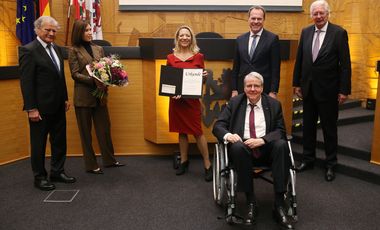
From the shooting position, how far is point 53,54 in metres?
3.49

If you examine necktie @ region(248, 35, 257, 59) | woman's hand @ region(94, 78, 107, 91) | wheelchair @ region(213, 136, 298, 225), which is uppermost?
necktie @ region(248, 35, 257, 59)

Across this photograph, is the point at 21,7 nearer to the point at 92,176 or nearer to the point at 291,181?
the point at 92,176

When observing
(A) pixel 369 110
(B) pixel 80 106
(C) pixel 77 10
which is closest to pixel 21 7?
(C) pixel 77 10

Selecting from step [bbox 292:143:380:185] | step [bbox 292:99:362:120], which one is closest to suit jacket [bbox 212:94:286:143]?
step [bbox 292:143:380:185]

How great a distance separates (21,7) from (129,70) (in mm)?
2176

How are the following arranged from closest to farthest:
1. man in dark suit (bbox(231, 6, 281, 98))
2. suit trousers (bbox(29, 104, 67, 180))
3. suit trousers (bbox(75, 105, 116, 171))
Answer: suit trousers (bbox(29, 104, 67, 180)), man in dark suit (bbox(231, 6, 281, 98)), suit trousers (bbox(75, 105, 116, 171))

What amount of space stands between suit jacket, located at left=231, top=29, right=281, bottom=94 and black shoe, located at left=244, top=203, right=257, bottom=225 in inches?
48.3

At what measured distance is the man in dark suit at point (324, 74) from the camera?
354 centimetres

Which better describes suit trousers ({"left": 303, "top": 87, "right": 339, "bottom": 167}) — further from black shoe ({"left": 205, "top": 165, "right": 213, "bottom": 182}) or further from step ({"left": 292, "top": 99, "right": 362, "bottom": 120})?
step ({"left": 292, "top": 99, "right": 362, "bottom": 120})

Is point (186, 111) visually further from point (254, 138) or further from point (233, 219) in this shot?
point (233, 219)

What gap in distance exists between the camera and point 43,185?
11.6 feet

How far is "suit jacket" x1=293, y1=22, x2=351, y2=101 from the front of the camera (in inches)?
139

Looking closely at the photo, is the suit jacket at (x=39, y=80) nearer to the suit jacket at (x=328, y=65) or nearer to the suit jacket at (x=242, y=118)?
the suit jacket at (x=242, y=118)

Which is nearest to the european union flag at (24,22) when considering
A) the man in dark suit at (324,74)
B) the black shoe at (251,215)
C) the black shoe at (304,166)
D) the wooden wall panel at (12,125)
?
the wooden wall panel at (12,125)
